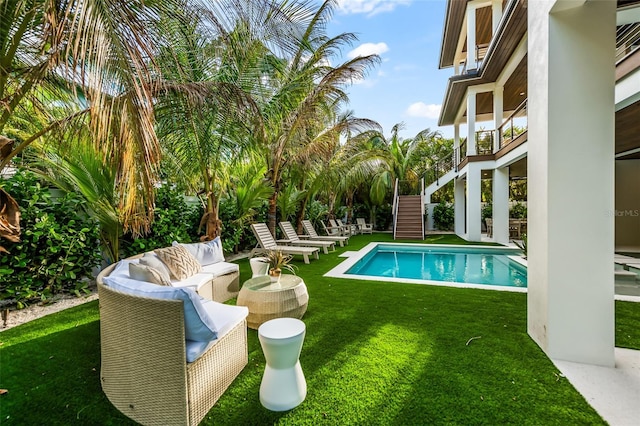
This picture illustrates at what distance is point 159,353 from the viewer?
202cm

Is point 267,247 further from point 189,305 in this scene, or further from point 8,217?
point 189,305

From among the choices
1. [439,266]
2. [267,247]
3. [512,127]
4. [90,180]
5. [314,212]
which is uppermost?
[512,127]

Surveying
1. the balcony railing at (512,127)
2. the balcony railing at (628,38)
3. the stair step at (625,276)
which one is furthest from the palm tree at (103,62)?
the balcony railing at (512,127)

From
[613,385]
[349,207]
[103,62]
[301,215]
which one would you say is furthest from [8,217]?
[349,207]

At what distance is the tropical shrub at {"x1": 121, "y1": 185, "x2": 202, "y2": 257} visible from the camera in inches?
237

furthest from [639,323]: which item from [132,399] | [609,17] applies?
[132,399]

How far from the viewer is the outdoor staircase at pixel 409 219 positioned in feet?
48.2

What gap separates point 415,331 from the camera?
12.0ft

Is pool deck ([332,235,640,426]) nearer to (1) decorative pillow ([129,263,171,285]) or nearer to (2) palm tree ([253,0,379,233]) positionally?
(1) decorative pillow ([129,263,171,285])

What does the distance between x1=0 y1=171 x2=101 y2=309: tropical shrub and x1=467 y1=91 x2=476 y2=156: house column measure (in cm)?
1370

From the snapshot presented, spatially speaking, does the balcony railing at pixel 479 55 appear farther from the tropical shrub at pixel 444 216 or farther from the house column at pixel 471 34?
the tropical shrub at pixel 444 216

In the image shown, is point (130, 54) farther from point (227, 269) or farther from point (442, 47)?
point (442, 47)

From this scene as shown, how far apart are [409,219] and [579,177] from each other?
42.6ft

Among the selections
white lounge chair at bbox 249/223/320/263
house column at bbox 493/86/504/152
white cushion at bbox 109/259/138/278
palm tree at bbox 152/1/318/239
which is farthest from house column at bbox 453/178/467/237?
white cushion at bbox 109/259/138/278
